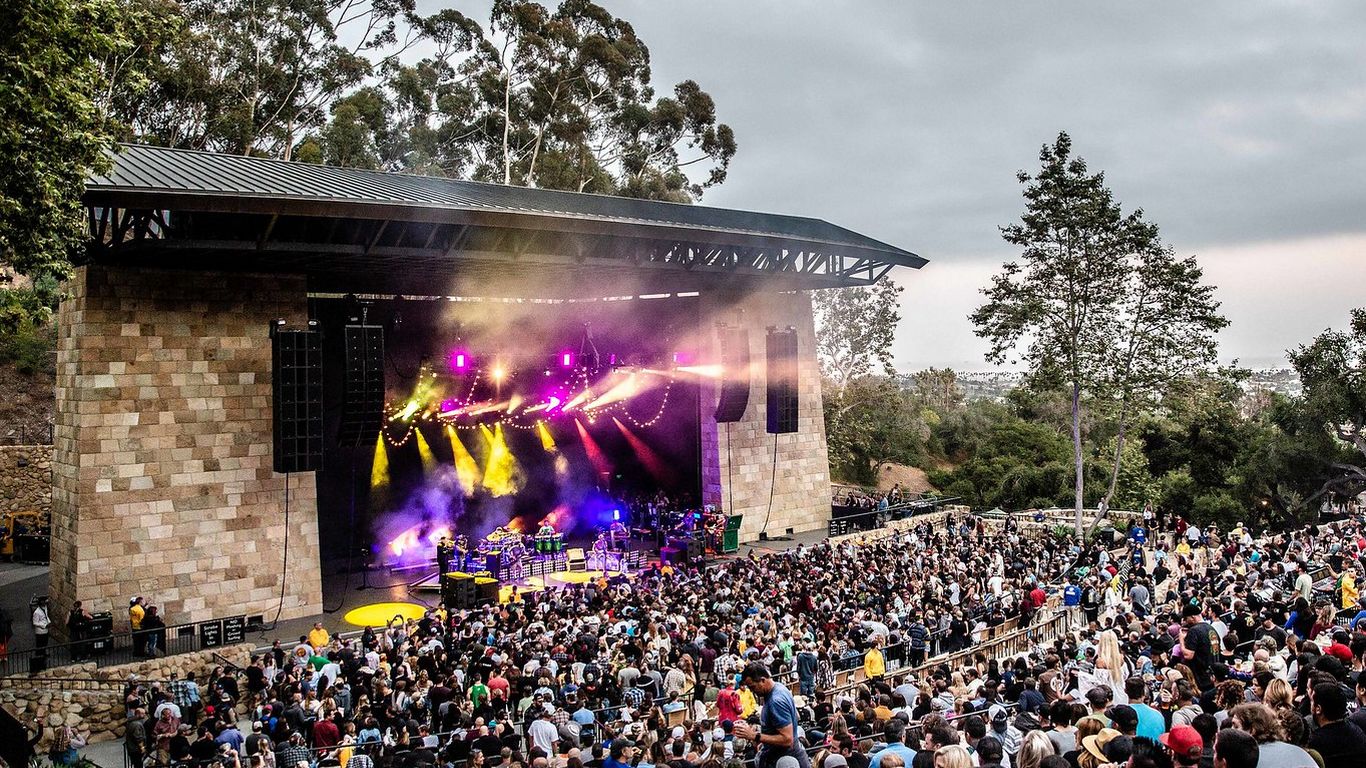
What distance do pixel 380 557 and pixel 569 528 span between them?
528 centimetres

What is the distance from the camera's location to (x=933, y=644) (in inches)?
479

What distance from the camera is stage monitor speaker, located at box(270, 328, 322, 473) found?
14641 mm

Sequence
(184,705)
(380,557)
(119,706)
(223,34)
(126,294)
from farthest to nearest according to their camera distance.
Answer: (223,34) → (380,557) → (126,294) → (119,706) → (184,705)

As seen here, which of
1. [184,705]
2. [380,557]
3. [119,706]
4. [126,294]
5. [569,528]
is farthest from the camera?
[569,528]

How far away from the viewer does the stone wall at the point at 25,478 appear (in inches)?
891

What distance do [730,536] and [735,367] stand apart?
4217 millimetres

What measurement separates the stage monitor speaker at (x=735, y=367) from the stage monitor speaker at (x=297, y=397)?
1023 centimetres

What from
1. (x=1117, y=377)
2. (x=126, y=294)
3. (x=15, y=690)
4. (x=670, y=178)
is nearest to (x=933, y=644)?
(x=15, y=690)

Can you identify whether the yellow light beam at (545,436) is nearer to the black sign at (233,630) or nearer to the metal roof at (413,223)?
the metal roof at (413,223)

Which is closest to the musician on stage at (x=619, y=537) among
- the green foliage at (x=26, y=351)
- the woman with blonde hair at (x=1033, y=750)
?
the woman with blonde hair at (x=1033, y=750)

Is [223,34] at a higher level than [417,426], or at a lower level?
higher

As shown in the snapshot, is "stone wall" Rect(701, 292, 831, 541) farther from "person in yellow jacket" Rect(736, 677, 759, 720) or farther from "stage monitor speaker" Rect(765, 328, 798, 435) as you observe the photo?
"person in yellow jacket" Rect(736, 677, 759, 720)

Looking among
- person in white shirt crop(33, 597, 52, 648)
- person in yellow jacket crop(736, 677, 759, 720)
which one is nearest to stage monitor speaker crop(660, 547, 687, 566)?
person in yellow jacket crop(736, 677, 759, 720)

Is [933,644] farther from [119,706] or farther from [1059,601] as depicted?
[119,706]
